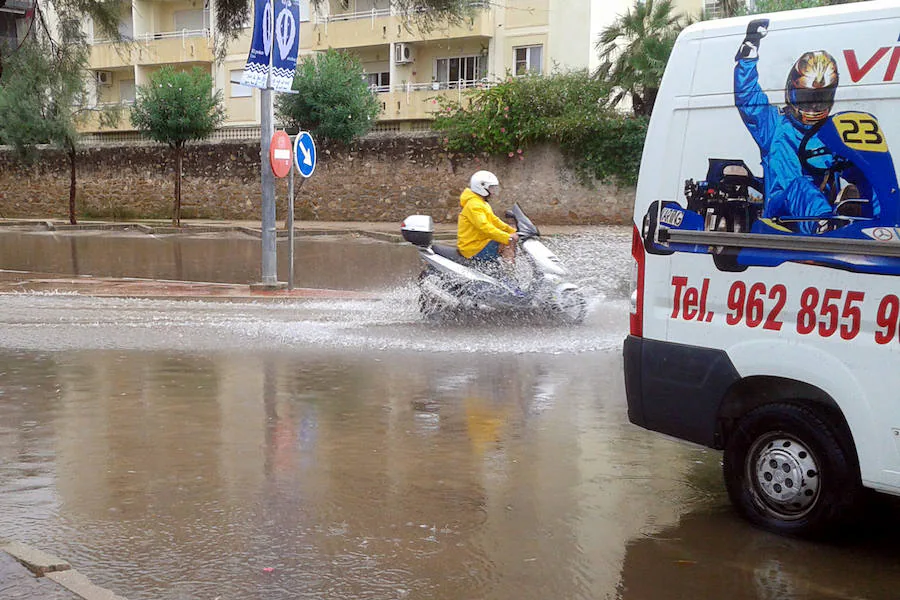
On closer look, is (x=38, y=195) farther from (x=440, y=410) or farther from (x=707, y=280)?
(x=707, y=280)

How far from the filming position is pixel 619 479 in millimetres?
6066

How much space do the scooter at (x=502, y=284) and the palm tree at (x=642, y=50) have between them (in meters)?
20.7

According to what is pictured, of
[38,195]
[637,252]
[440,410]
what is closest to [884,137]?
[637,252]

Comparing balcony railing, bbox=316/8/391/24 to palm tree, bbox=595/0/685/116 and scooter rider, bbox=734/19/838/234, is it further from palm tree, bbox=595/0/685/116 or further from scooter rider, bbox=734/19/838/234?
scooter rider, bbox=734/19/838/234

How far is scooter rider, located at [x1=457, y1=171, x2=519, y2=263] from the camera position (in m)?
11.8

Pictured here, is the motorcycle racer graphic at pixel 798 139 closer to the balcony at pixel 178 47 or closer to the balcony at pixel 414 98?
the balcony at pixel 414 98

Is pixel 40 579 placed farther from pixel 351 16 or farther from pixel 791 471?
pixel 351 16

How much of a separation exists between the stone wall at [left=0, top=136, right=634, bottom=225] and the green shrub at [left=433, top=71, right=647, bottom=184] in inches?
19.1

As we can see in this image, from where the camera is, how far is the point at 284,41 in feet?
52.6

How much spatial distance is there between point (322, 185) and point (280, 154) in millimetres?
21118

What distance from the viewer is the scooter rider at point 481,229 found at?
1181cm

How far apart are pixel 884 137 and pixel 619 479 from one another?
2471 millimetres

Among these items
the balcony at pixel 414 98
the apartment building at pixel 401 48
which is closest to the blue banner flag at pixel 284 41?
the apartment building at pixel 401 48

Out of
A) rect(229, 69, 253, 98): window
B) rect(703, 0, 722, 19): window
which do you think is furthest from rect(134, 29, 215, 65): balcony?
rect(703, 0, 722, 19): window
